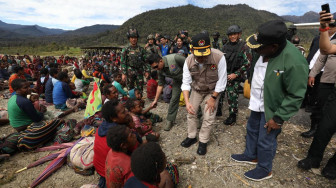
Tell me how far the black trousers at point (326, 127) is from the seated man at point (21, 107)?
4880 mm

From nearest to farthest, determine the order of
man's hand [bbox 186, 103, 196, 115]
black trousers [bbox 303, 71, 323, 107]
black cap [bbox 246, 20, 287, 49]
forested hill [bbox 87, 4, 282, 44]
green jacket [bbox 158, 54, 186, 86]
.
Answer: black cap [bbox 246, 20, 287, 49]
man's hand [bbox 186, 103, 196, 115]
green jacket [bbox 158, 54, 186, 86]
black trousers [bbox 303, 71, 323, 107]
forested hill [bbox 87, 4, 282, 44]

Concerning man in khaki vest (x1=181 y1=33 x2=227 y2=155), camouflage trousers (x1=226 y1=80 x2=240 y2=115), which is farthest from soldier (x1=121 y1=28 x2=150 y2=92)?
camouflage trousers (x1=226 y1=80 x2=240 y2=115)

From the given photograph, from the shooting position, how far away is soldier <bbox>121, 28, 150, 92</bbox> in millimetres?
4688

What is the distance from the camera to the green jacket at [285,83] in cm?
167

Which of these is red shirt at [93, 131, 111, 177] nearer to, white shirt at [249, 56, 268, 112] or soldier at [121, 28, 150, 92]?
white shirt at [249, 56, 268, 112]

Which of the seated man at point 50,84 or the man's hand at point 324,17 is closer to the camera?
the man's hand at point 324,17

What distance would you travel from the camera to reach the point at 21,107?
3.34 metres

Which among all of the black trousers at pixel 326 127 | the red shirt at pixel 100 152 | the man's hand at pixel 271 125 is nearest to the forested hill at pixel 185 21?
the red shirt at pixel 100 152

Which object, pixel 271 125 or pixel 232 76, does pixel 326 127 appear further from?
pixel 232 76

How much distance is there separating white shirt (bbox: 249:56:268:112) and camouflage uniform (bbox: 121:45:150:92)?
3407 mm

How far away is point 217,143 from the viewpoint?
3.17m

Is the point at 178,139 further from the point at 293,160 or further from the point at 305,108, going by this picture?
the point at 305,108

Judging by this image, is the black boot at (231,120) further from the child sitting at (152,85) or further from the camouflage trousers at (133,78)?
the camouflage trousers at (133,78)

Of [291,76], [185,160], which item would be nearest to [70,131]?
[185,160]
